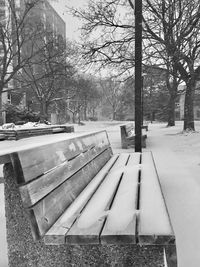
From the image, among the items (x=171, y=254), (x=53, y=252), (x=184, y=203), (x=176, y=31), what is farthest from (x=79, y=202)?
(x=176, y=31)

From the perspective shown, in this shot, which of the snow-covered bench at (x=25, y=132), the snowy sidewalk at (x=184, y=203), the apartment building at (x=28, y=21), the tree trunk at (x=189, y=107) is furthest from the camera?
the apartment building at (x=28, y=21)

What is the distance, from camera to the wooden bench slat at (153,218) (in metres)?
1.80

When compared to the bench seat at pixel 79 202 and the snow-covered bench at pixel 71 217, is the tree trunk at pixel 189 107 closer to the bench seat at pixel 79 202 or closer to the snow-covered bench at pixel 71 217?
the bench seat at pixel 79 202

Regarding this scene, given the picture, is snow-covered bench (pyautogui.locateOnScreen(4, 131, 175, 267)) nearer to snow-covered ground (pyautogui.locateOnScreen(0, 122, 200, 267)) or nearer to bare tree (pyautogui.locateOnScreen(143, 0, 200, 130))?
snow-covered ground (pyautogui.locateOnScreen(0, 122, 200, 267))

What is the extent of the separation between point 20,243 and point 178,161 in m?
5.92

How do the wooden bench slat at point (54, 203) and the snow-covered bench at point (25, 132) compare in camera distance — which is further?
the snow-covered bench at point (25, 132)

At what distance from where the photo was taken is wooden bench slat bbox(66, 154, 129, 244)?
1.85 m

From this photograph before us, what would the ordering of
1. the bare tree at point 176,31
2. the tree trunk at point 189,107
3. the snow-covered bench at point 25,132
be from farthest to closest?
the tree trunk at point 189,107, the bare tree at point 176,31, the snow-covered bench at point 25,132

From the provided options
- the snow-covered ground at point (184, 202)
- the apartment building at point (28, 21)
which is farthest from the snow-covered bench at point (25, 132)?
the apartment building at point (28, 21)

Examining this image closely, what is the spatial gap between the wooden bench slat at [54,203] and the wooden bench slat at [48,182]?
0.12ft

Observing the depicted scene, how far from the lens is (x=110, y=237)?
1.83 metres

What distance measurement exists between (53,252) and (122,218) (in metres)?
0.51

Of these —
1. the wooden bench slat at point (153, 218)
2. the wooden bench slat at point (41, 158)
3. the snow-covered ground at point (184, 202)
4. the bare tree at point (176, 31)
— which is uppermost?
the bare tree at point (176, 31)

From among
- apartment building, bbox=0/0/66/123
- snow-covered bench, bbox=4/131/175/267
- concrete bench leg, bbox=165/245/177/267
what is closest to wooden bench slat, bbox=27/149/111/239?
snow-covered bench, bbox=4/131/175/267
